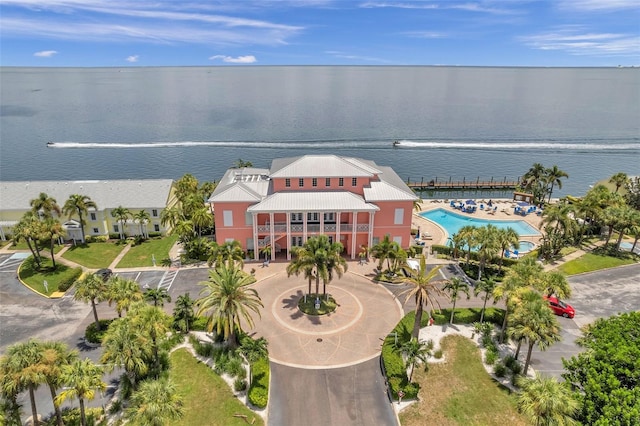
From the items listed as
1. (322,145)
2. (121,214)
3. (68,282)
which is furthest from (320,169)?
(322,145)

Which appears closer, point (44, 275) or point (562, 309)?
point (562, 309)

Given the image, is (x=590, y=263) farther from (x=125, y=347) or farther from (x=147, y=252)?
(x=147, y=252)

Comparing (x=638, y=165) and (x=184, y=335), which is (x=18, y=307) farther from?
(x=638, y=165)

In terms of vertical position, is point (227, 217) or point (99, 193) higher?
point (99, 193)

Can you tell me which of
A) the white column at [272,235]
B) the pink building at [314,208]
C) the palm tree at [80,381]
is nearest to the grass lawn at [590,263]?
the pink building at [314,208]

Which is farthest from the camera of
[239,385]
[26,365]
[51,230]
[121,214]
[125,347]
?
[121,214]

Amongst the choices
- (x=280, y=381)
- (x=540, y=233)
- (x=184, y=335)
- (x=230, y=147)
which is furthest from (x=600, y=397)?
(x=230, y=147)
